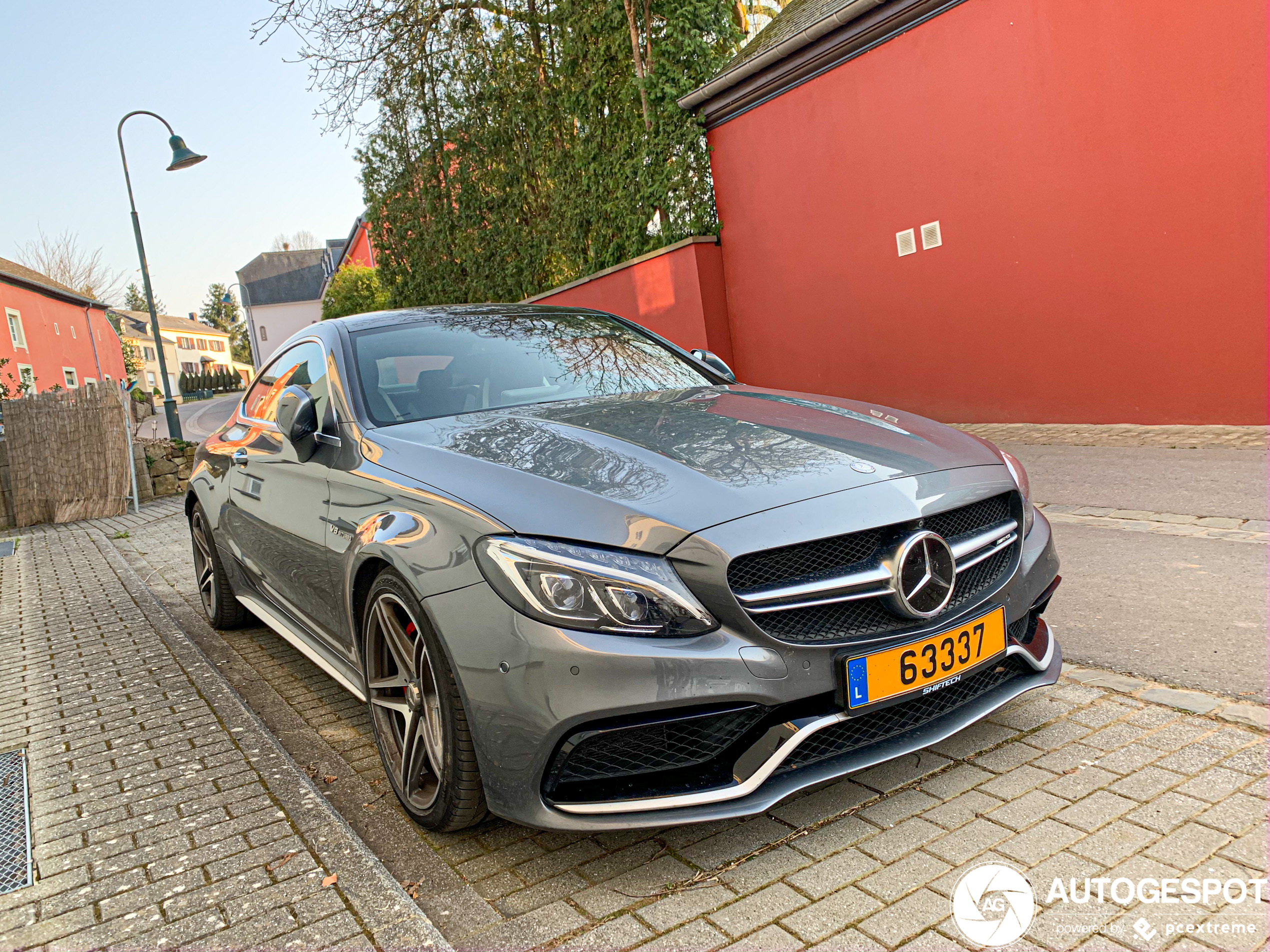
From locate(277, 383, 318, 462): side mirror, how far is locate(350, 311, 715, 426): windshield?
0.71ft

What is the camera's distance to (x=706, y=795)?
2150mm

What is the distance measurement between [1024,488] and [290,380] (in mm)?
2991

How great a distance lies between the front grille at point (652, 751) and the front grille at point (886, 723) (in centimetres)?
16

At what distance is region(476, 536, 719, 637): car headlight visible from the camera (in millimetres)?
2176

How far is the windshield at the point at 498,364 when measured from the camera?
345 cm

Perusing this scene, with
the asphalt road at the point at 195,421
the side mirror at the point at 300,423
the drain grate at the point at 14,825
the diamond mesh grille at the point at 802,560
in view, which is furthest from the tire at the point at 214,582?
the asphalt road at the point at 195,421

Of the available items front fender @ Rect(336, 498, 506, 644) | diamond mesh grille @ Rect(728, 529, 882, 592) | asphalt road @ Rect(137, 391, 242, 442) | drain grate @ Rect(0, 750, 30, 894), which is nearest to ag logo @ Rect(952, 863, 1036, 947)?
diamond mesh grille @ Rect(728, 529, 882, 592)

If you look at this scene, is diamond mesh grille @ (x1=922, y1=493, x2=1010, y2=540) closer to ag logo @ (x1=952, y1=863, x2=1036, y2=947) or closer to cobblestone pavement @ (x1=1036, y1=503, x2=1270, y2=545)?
ag logo @ (x1=952, y1=863, x2=1036, y2=947)

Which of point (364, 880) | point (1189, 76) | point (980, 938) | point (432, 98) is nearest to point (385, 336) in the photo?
point (364, 880)

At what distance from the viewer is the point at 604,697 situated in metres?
2.13

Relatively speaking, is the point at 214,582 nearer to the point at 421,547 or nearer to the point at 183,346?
the point at 421,547

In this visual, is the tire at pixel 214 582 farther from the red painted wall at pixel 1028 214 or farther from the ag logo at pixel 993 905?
the red painted wall at pixel 1028 214

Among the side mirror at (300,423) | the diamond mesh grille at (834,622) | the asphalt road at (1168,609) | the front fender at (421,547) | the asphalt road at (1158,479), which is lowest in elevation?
the asphalt road at (1168,609)

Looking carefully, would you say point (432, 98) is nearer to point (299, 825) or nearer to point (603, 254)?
point (603, 254)
